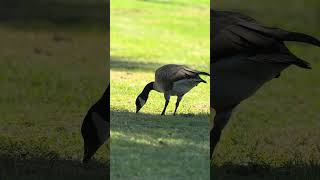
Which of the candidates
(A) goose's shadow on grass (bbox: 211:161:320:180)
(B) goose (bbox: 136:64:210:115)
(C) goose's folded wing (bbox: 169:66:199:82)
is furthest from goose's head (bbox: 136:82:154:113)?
(A) goose's shadow on grass (bbox: 211:161:320:180)

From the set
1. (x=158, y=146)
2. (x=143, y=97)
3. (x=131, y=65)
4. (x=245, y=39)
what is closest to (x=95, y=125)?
(x=143, y=97)

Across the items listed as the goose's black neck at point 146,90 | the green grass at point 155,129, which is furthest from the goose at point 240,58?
the goose's black neck at point 146,90

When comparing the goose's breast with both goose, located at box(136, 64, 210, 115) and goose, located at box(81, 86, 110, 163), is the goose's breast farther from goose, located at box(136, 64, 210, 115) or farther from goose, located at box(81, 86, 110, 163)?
goose, located at box(81, 86, 110, 163)

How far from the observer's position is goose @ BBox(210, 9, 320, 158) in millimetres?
4945

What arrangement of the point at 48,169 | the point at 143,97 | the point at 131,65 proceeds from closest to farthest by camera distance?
1. the point at 48,169
2. the point at 143,97
3. the point at 131,65

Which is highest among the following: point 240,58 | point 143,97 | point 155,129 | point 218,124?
point 240,58

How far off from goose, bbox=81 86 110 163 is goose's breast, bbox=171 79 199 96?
1.94ft

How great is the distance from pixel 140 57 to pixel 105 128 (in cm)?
82

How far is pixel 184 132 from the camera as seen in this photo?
5.18 metres

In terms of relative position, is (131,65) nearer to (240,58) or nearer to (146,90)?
(146,90)

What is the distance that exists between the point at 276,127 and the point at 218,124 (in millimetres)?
494

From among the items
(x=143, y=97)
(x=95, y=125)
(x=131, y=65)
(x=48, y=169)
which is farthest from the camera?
(x=131, y=65)

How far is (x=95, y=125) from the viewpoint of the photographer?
5.02 metres

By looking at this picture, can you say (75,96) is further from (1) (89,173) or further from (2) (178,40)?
(2) (178,40)
